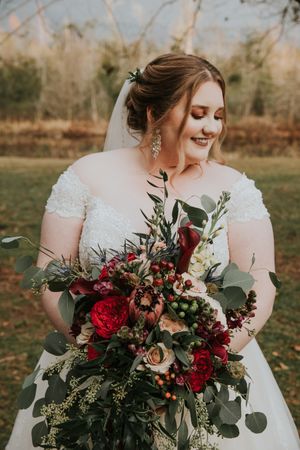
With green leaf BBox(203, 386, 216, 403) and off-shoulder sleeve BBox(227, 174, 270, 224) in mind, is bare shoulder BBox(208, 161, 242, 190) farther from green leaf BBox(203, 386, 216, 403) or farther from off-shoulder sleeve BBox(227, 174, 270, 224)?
green leaf BBox(203, 386, 216, 403)

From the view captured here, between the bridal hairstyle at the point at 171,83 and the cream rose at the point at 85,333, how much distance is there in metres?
0.94

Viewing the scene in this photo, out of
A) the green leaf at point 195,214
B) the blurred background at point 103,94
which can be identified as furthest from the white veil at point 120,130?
the blurred background at point 103,94

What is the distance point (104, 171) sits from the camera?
275 cm

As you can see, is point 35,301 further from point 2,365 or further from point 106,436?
point 106,436

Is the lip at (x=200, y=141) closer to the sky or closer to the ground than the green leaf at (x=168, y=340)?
closer to the sky

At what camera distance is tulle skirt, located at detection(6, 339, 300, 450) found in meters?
2.89

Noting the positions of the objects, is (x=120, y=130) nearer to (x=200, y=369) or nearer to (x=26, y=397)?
(x=26, y=397)

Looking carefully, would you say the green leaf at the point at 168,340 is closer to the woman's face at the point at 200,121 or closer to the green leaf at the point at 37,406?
the green leaf at the point at 37,406

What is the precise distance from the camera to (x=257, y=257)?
255cm

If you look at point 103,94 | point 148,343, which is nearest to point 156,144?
point 148,343

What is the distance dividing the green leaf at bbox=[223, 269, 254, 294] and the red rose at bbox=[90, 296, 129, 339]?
37 centimetres

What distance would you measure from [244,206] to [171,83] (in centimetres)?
59

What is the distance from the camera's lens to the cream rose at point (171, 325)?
184cm

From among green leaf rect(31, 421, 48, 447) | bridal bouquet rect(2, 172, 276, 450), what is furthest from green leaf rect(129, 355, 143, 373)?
green leaf rect(31, 421, 48, 447)
